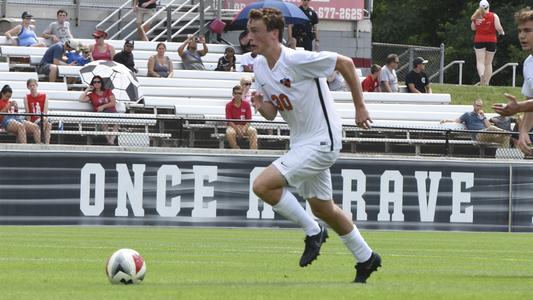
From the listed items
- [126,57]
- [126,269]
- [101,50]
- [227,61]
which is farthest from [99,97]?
[126,269]

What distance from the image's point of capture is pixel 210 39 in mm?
33812

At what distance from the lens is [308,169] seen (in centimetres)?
1123

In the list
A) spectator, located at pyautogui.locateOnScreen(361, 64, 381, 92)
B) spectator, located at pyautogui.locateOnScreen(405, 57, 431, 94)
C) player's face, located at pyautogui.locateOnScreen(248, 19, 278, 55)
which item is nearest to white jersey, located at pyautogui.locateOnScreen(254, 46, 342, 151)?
player's face, located at pyautogui.locateOnScreen(248, 19, 278, 55)

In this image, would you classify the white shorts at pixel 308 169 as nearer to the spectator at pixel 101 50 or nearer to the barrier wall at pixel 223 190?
the barrier wall at pixel 223 190

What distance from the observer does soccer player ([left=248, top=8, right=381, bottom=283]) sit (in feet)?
36.8

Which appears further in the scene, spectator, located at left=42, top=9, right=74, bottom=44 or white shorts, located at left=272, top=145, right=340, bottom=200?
spectator, located at left=42, top=9, right=74, bottom=44

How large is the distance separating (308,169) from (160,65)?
1806cm

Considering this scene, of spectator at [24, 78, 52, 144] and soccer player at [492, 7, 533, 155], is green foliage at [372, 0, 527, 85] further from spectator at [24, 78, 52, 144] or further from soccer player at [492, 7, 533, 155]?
soccer player at [492, 7, 533, 155]

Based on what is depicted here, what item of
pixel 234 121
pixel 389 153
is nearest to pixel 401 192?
pixel 389 153

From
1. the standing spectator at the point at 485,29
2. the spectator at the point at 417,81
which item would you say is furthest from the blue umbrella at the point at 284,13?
the standing spectator at the point at 485,29

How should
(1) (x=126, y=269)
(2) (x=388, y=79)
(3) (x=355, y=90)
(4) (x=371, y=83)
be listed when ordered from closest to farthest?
1. (1) (x=126, y=269)
2. (3) (x=355, y=90)
3. (4) (x=371, y=83)
4. (2) (x=388, y=79)

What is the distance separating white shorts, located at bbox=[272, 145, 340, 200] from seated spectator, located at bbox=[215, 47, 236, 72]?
62.2 feet

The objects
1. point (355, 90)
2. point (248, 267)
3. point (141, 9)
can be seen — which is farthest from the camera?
point (141, 9)

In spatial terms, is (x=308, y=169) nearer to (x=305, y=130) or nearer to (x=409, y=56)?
(x=305, y=130)
